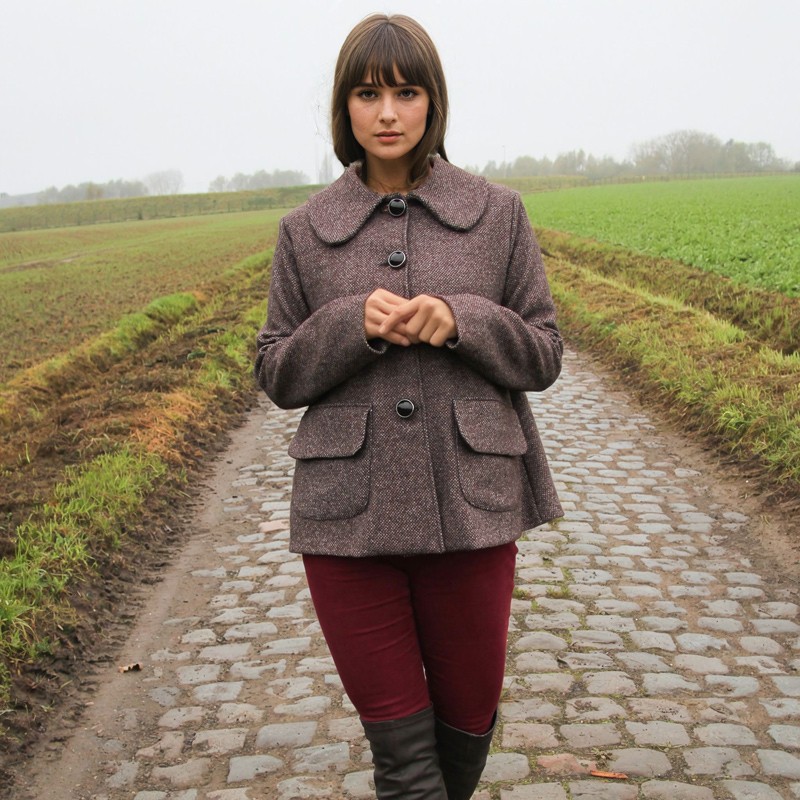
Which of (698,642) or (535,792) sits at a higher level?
(535,792)

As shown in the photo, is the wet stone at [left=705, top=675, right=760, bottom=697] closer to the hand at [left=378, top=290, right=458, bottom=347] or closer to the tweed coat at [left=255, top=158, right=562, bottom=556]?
the tweed coat at [left=255, top=158, right=562, bottom=556]

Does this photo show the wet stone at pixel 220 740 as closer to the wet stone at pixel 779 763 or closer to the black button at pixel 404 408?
the wet stone at pixel 779 763

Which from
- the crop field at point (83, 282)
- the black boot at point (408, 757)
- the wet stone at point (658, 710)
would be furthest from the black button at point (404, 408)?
the crop field at point (83, 282)

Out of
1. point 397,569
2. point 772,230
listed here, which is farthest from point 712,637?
point 772,230

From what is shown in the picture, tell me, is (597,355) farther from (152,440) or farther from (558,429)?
(152,440)

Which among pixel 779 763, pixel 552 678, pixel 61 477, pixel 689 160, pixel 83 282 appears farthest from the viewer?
pixel 689 160

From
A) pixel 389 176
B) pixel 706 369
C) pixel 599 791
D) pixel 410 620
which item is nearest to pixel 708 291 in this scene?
pixel 706 369

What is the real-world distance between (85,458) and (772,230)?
1788cm

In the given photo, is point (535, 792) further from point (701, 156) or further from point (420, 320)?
point (701, 156)

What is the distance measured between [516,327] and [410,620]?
2.19 ft

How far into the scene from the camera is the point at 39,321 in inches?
671

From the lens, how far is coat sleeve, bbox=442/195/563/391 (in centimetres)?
210

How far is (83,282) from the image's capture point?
952 inches

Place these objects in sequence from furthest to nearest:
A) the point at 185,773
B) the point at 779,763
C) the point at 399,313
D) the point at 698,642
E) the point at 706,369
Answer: the point at 706,369, the point at 698,642, the point at 185,773, the point at 779,763, the point at 399,313
